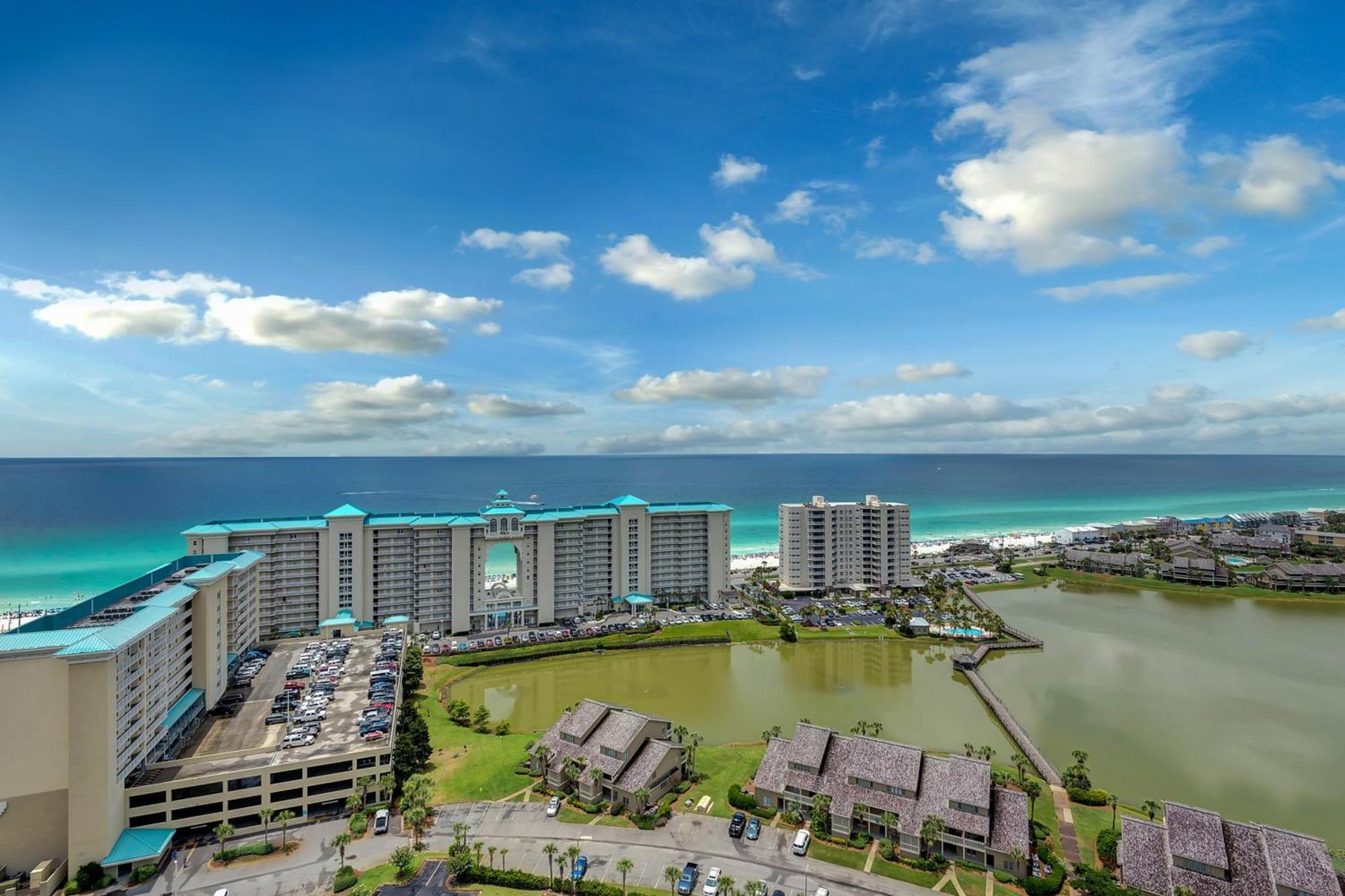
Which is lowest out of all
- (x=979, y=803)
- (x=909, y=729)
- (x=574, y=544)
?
(x=909, y=729)

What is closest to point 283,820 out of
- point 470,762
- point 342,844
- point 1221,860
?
point 342,844

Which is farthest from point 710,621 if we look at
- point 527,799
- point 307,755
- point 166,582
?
point 166,582

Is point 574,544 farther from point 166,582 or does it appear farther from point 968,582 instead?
point 968,582

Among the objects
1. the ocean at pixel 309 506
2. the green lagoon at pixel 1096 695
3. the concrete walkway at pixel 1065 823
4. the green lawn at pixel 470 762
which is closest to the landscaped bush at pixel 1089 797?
the concrete walkway at pixel 1065 823

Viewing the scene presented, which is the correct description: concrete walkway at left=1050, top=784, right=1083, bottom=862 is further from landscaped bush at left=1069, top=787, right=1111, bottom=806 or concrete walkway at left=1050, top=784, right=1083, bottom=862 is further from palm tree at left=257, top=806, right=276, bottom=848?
palm tree at left=257, top=806, right=276, bottom=848

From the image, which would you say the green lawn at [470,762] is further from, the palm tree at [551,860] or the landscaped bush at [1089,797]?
the landscaped bush at [1089,797]

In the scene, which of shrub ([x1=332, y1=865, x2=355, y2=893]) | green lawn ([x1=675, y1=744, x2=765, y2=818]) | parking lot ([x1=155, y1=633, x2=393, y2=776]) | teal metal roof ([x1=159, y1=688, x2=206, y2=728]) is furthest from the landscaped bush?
teal metal roof ([x1=159, y1=688, x2=206, y2=728])
